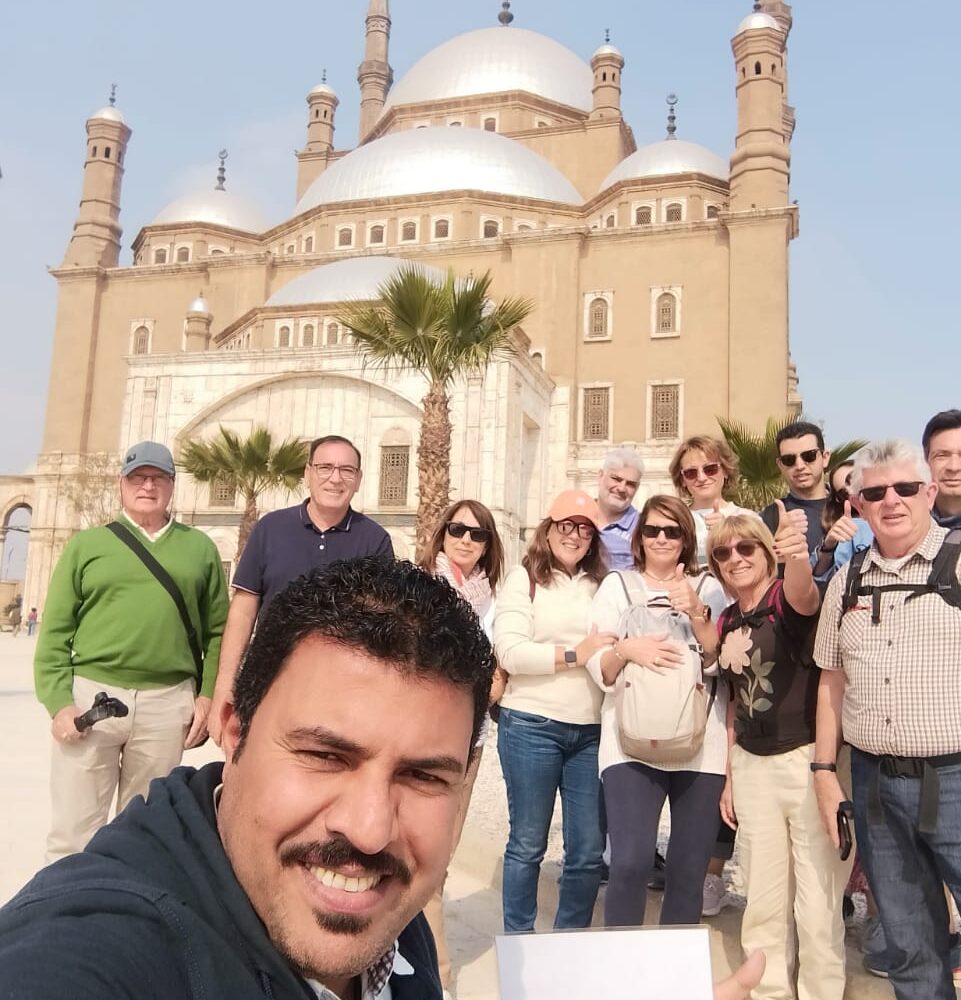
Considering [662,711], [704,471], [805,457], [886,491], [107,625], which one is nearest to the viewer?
[886,491]

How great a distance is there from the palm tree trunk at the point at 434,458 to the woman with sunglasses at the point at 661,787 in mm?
9486

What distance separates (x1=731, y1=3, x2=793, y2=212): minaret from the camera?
2839 centimetres

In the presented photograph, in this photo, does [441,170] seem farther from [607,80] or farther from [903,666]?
[903,666]

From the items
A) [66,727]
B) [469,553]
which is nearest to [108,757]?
[66,727]

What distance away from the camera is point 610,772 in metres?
3.27

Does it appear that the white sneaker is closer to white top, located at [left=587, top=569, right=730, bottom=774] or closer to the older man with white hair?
white top, located at [left=587, top=569, right=730, bottom=774]

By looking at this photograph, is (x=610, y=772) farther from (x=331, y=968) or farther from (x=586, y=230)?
(x=586, y=230)

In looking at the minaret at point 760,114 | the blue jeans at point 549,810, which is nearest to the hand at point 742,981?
the blue jeans at point 549,810

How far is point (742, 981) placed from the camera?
1.16m

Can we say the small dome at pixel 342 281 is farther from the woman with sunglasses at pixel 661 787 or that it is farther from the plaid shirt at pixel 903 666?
the plaid shirt at pixel 903 666

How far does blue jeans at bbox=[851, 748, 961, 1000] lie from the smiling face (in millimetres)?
2183

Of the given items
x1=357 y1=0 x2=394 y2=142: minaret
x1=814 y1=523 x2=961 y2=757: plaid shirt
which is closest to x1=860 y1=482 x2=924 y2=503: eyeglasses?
x1=814 y1=523 x2=961 y2=757: plaid shirt

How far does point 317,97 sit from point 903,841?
4659 centimetres

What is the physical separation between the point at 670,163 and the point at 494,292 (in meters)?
8.00
